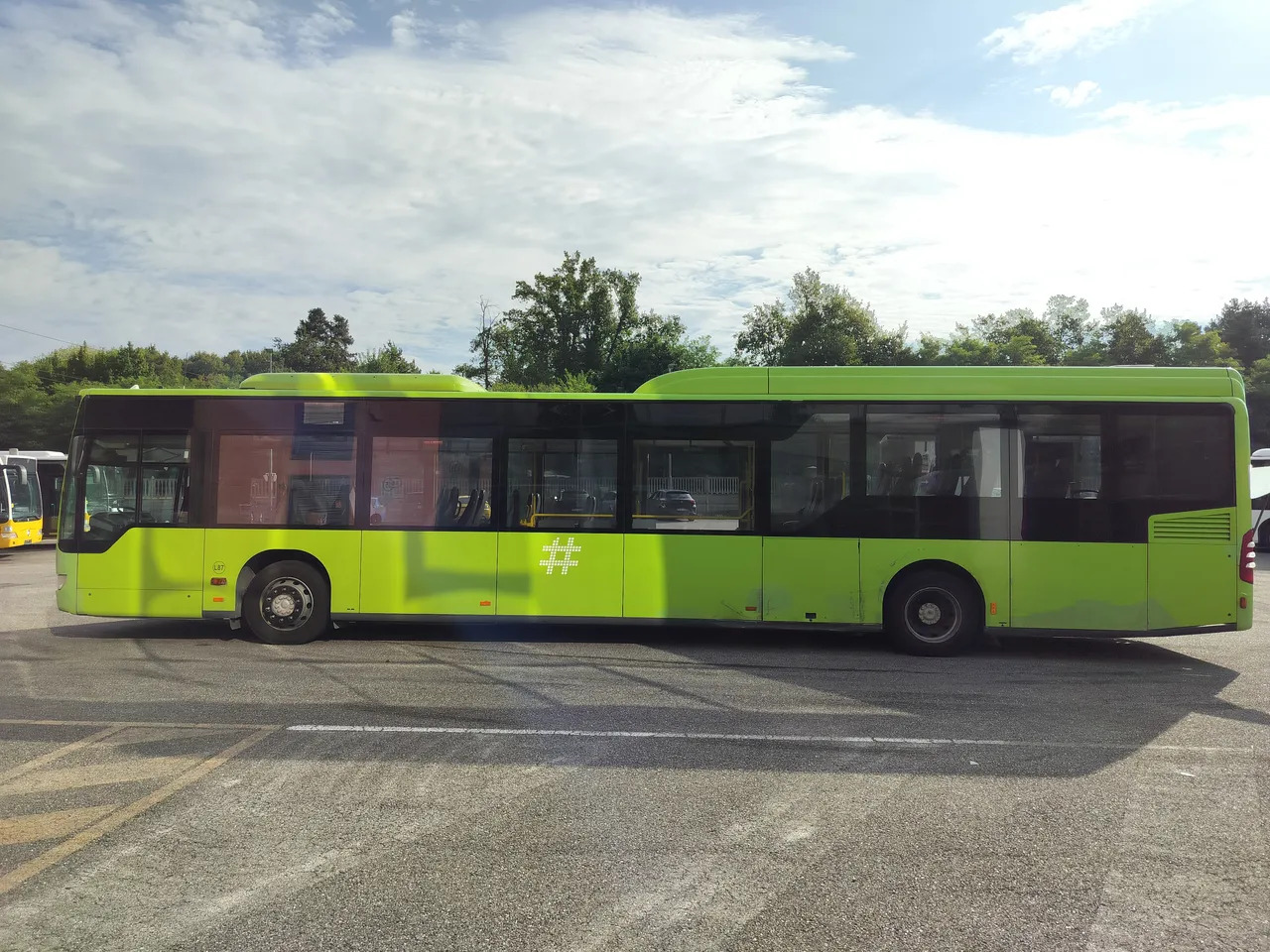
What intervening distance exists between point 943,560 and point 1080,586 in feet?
4.60

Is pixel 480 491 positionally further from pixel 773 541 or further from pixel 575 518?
pixel 773 541

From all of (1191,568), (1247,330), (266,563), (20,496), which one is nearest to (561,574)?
(266,563)

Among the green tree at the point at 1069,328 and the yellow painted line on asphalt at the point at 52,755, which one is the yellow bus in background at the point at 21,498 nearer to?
the yellow painted line on asphalt at the point at 52,755

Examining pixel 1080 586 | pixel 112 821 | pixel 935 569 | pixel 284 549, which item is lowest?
pixel 112 821

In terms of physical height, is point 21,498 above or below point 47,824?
above

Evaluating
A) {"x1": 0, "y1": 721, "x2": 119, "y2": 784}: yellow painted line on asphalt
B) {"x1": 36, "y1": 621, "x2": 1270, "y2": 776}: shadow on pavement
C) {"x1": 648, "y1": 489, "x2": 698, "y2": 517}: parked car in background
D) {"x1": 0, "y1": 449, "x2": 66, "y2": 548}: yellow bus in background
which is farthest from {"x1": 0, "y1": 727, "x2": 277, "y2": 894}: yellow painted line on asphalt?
{"x1": 0, "y1": 449, "x2": 66, "y2": 548}: yellow bus in background

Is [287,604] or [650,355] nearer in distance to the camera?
[287,604]

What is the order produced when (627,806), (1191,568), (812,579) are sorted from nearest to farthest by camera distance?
(627,806)
(1191,568)
(812,579)

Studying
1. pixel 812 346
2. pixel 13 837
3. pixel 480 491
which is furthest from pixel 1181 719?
pixel 812 346

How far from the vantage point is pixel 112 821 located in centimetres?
482

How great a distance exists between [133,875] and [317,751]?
2005mm

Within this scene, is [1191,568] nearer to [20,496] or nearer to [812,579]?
[812,579]

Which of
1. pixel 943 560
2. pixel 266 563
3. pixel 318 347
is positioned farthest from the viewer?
pixel 318 347

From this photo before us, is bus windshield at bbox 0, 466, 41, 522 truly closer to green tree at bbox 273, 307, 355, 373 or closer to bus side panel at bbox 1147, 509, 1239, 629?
bus side panel at bbox 1147, 509, 1239, 629
